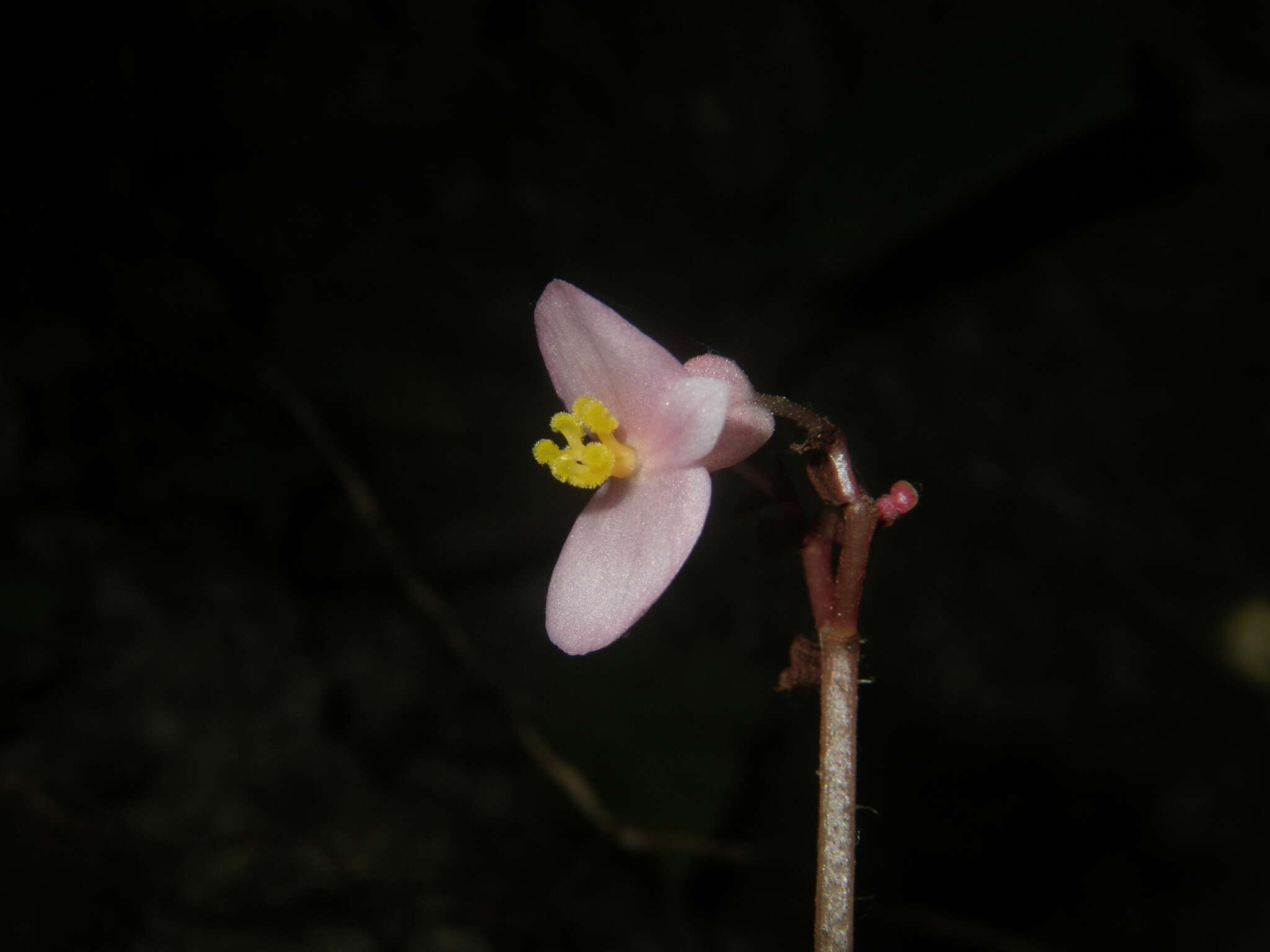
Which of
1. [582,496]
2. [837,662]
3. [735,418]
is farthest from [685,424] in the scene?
[582,496]

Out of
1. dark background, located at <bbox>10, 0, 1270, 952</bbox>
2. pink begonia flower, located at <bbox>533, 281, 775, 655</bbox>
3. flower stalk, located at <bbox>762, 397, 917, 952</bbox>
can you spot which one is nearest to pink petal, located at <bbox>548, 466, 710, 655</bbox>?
pink begonia flower, located at <bbox>533, 281, 775, 655</bbox>

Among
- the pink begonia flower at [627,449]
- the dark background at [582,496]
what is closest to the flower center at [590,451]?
the pink begonia flower at [627,449]

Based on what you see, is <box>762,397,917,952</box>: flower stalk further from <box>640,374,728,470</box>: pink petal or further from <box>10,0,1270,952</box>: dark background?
<box>10,0,1270,952</box>: dark background

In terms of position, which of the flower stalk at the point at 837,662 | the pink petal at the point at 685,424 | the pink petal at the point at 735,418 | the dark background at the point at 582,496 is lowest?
the flower stalk at the point at 837,662

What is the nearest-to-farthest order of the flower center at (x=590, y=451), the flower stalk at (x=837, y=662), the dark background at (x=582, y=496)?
1. the flower stalk at (x=837, y=662)
2. the flower center at (x=590, y=451)
3. the dark background at (x=582, y=496)

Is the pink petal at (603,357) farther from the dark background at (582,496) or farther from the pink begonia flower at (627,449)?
the dark background at (582,496)

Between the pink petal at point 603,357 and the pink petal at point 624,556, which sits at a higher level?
the pink petal at point 603,357

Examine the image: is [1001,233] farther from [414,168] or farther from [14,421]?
[14,421]
